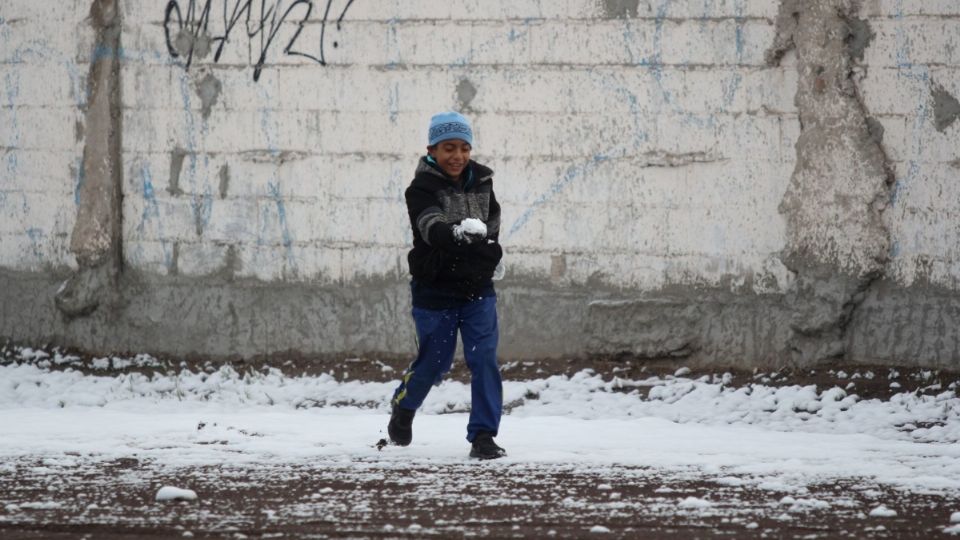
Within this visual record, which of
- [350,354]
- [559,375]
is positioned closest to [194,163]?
[350,354]

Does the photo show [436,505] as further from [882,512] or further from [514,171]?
[514,171]

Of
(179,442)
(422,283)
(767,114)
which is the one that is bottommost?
(179,442)

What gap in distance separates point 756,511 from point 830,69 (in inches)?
177

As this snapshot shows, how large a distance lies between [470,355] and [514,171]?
Result: 2.96 metres

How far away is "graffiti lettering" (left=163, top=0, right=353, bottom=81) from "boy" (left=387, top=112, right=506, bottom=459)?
10.6ft

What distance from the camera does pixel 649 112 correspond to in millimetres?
10289

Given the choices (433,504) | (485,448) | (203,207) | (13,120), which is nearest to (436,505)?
(433,504)

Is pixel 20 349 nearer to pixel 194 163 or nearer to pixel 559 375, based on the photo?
pixel 194 163

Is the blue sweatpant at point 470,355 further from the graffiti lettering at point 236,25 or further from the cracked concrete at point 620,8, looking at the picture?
the graffiti lettering at point 236,25

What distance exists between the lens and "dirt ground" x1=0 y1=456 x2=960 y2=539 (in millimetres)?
5781

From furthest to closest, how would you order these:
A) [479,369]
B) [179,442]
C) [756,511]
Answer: [179,442] < [479,369] < [756,511]

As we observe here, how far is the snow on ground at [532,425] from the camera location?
7543mm

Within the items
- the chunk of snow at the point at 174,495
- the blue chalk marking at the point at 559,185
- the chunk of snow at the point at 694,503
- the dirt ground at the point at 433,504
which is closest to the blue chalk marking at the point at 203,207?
the blue chalk marking at the point at 559,185

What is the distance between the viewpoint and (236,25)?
10.9m
